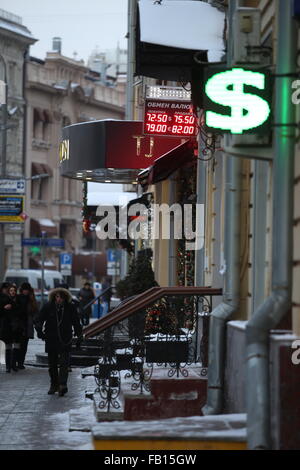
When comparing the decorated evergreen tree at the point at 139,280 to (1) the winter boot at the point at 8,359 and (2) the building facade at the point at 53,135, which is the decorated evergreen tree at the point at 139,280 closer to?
(1) the winter boot at the point at 8,359

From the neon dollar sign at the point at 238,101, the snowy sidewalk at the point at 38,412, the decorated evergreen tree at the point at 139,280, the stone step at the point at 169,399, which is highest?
the neon dollar sign at the point at 238,101

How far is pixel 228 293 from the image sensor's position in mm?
13781

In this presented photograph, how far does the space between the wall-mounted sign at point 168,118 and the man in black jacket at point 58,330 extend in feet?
9.97

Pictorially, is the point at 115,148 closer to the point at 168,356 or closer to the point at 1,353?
the point at 1,353

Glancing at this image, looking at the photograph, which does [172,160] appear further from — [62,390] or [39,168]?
[39,168]

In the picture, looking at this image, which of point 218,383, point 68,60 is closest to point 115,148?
point 218,383

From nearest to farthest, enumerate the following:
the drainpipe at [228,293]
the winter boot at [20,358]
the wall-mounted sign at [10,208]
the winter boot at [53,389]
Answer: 1. the drainpipe at [228,293]
2. the winter boot at [53,389]
3. the winter boot at [20,358]
4. the wall-mounted sign at [10,208]

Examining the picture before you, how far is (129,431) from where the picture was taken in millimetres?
10414

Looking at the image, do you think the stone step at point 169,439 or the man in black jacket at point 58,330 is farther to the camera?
the man in black jacket at point 58,330

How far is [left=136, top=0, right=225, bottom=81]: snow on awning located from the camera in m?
15.2

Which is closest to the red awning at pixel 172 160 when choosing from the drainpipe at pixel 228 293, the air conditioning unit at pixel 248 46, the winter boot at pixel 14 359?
the winter boot at pixel 14 359

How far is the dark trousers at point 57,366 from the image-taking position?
1905 cm
